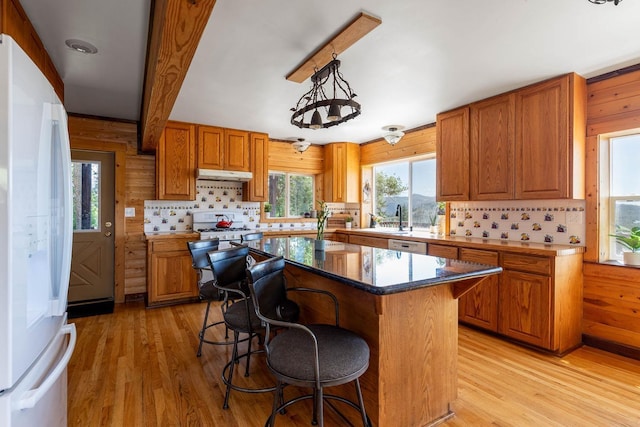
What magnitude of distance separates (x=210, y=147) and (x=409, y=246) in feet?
9.77

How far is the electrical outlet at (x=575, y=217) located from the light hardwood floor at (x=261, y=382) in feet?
3.74

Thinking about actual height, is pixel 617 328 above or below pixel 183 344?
above

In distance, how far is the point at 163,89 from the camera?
7.53 ft

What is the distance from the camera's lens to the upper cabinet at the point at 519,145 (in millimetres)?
2871

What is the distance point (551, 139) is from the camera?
9.71ft

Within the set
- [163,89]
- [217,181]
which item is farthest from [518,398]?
[217,181]

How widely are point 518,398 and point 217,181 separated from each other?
4.35 m

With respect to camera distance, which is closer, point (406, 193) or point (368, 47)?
point (368, 47)

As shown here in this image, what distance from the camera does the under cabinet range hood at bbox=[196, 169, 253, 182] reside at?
437 cm

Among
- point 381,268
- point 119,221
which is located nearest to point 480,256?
point 381,268

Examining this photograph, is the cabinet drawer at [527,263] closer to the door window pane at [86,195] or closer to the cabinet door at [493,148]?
the cabinet door at [493,148]

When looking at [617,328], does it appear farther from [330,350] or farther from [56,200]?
[56,200]

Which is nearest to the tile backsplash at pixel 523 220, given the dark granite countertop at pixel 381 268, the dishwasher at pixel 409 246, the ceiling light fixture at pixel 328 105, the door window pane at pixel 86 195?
the dishwasher at pixel 409 246

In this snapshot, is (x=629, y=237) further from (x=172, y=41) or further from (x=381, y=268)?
(x=172, y=41)
